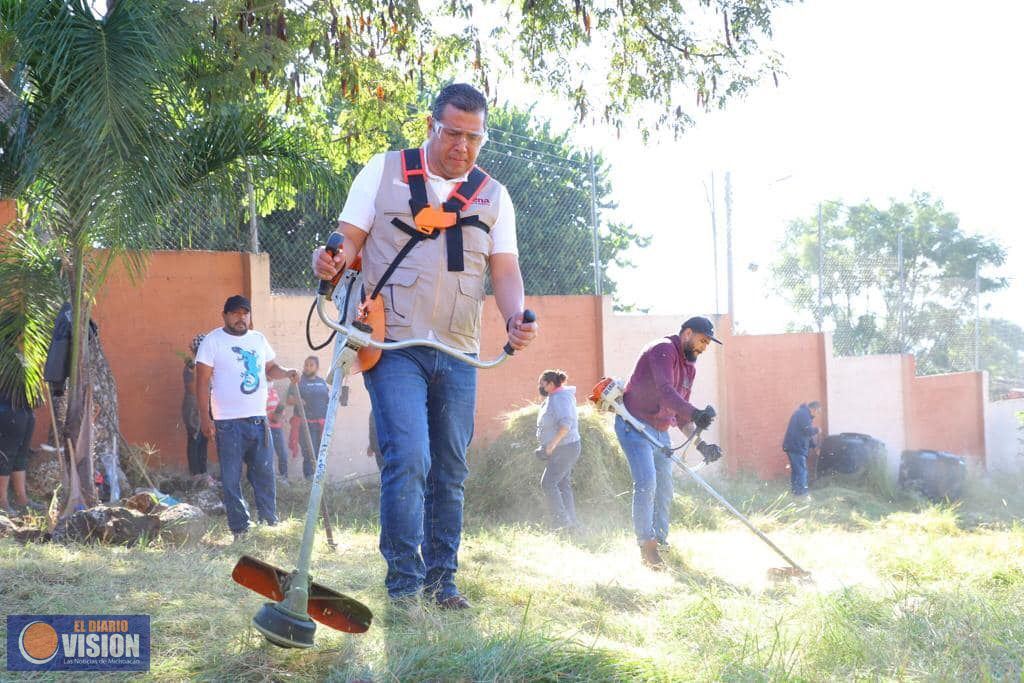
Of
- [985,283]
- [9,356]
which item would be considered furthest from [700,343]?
[985,283]

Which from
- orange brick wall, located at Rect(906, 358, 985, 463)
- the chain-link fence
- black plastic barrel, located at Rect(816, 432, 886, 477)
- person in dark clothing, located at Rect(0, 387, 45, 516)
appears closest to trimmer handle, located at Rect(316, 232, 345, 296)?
person in dark clothing, located at Rect(0, 387, 45, 516)

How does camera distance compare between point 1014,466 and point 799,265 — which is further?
point 1014,466

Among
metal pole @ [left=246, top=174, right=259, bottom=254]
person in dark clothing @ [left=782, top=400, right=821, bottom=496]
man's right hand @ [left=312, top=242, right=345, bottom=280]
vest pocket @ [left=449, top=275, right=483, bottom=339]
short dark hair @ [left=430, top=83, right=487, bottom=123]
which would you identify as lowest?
person in dark clothing @ [left=782, top=400, right=821, bottom=496]

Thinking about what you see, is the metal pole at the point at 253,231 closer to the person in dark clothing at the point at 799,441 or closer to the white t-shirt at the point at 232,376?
the white t-shirt at the point at 232,376

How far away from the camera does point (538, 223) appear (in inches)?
494

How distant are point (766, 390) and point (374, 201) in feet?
40.0

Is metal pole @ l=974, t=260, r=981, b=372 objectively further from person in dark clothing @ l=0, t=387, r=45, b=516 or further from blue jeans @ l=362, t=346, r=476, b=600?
blue jeans @ l=362, t=346, r=476, b=600

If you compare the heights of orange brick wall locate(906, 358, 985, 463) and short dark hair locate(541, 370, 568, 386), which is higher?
Answer: short dark hair locate(541, 370, 568, 386)

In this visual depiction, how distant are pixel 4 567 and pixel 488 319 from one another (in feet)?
26.2

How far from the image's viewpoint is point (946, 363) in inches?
754

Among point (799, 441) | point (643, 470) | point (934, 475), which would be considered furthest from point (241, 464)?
point (934, 475)

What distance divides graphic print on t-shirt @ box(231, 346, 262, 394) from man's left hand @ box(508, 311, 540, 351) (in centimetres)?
369

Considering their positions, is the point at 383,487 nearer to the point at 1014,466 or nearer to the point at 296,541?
the point at 296,541

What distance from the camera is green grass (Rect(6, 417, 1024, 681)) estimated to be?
3.04 meters
